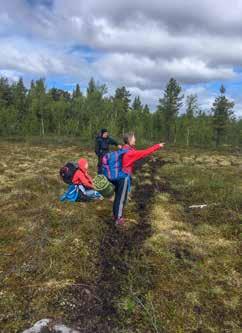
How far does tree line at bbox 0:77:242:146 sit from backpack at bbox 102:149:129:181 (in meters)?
55.3

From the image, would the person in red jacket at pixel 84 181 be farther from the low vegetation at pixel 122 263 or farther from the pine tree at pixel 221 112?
the pine tree at pixel 221 112

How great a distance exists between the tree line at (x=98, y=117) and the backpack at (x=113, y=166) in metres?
55.3

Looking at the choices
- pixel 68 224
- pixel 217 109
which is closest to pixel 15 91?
pixel 217 109

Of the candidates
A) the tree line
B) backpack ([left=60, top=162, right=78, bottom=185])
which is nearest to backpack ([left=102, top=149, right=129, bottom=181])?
backpack ([left=60, top=162, right=78, bottom=185])

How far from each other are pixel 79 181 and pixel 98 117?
64.6 m

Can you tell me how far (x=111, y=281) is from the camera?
381 inches

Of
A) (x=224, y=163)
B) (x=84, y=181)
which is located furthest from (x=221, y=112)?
(x=84, y=181)

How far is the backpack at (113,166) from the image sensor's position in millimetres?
12945

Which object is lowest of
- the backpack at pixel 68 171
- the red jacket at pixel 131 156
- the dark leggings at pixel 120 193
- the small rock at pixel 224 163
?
the small rock at pixel 224 163

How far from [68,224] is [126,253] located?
9.90 ft

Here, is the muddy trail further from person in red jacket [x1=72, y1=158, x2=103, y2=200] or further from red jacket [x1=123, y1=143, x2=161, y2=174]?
red jacket [x1=123, y1=143, x2=161, y2=174]

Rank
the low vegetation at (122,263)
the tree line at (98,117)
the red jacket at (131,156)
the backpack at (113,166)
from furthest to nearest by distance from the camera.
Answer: the tree line at (98,117) → the backpack at (113,166) → the red jacket at (131,156) → the low vegetation at (122,263)

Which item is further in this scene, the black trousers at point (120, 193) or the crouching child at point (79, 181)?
the crouching child at point (79, 181)

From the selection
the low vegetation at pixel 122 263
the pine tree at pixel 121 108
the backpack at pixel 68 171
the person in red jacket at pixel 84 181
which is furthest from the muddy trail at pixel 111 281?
the pine tree at pixel 121 108
